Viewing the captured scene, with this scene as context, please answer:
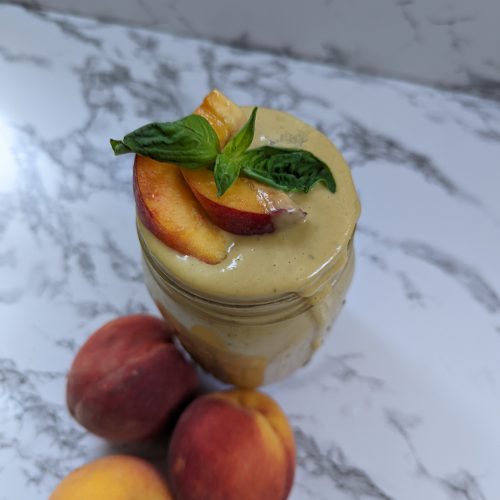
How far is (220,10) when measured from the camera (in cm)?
82

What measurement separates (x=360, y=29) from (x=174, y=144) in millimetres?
426

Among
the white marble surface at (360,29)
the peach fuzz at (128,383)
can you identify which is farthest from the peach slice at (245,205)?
the white marble surface at (360,29)

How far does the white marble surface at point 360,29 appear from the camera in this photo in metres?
0.75

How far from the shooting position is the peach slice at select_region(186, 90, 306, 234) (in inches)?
18.1

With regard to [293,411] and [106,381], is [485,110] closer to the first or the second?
[293,411]

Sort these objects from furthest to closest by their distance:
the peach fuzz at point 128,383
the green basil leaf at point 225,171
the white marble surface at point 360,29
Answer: the white marble surface at point 360,29 < the peach fuzz at point 128,383 < the green basil leaf at point 225,171

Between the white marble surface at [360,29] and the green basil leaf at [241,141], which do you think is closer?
the green basil leaf at [241,141]

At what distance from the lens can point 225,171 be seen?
1.50 ft

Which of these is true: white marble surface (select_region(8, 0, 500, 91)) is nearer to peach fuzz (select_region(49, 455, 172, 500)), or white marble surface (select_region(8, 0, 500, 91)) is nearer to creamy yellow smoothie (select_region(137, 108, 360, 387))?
creamy yellow smoothie (select_region(137, 108, 360, 387))

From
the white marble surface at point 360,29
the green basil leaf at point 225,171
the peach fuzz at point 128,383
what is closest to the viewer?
the green basil leaf at point 225,171

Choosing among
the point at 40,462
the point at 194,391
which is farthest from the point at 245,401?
the point at 40,462

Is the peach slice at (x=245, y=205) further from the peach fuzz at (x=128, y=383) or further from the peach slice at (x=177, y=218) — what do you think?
the peach fuzz at (x=128, y=383)

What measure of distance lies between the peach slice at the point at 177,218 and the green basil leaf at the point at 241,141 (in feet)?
0.14

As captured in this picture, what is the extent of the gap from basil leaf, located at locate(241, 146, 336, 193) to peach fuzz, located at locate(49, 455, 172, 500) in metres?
0.28
